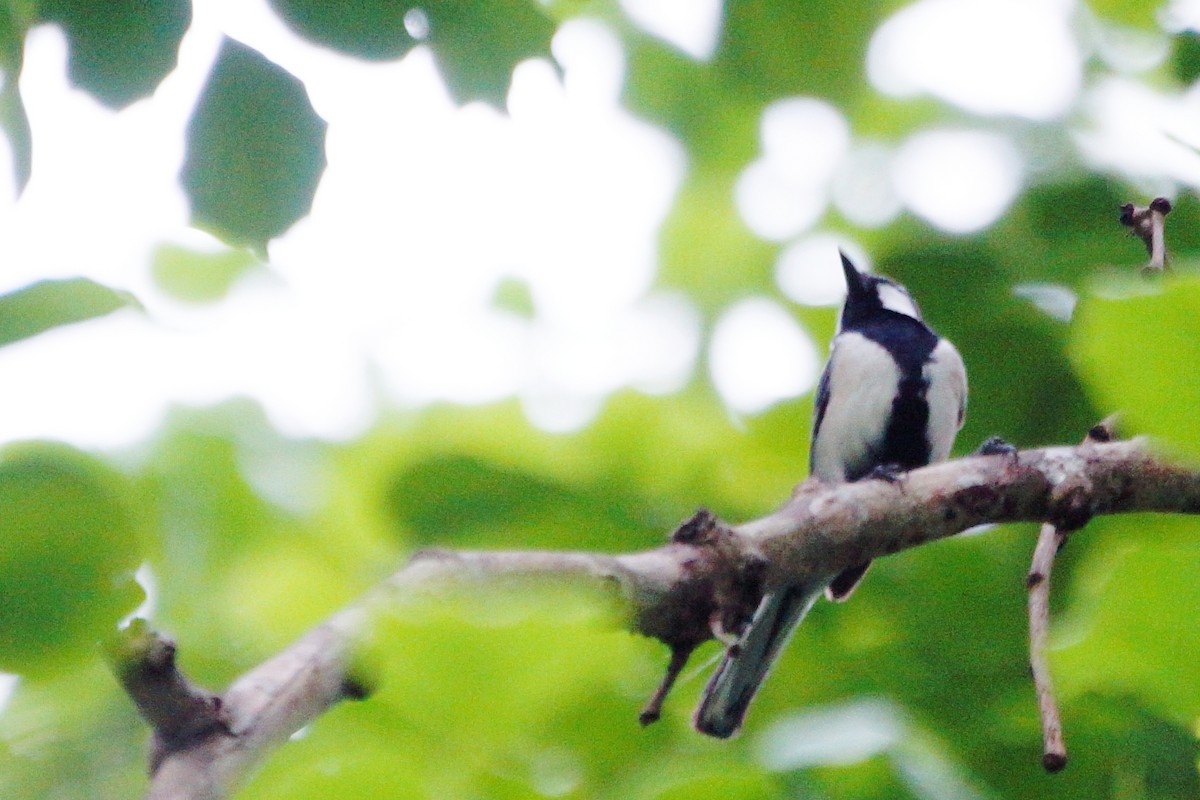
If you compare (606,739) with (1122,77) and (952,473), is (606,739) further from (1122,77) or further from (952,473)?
(1122,77)

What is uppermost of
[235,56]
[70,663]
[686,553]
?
[235,56]

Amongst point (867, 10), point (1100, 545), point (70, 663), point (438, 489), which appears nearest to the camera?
point (70, 663)

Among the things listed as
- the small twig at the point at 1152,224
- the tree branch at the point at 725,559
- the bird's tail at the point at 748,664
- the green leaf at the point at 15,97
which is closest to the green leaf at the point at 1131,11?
the small twig at the point at 1152,224

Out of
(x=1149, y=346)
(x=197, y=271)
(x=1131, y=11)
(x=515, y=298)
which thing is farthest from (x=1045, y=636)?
(x=515, y=298)

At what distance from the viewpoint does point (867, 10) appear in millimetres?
1856

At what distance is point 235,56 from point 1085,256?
5.22 ft

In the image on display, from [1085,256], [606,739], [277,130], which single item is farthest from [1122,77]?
[606,739]

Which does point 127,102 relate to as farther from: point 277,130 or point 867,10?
point 867,10

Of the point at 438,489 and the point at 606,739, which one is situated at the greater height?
the point at 606,739

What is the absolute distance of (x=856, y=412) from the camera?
3.59 m

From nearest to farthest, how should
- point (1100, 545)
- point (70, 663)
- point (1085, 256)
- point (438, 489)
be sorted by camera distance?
point (70, 663) → point (438, 489) → point (1100, 545) → point (1085, 256)

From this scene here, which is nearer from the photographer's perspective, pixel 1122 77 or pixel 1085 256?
pixel 1085 256

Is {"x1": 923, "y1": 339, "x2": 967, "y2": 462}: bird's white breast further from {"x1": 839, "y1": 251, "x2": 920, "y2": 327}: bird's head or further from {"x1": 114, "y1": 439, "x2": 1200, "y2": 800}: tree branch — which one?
{"x1": 114, "y1": 439, "x2": 1200, "y2": 800}: tree branch

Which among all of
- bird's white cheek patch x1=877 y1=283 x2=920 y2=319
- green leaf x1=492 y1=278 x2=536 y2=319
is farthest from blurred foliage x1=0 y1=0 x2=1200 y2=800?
green leaf x1=492 y1=278 x2=536 y2=319
